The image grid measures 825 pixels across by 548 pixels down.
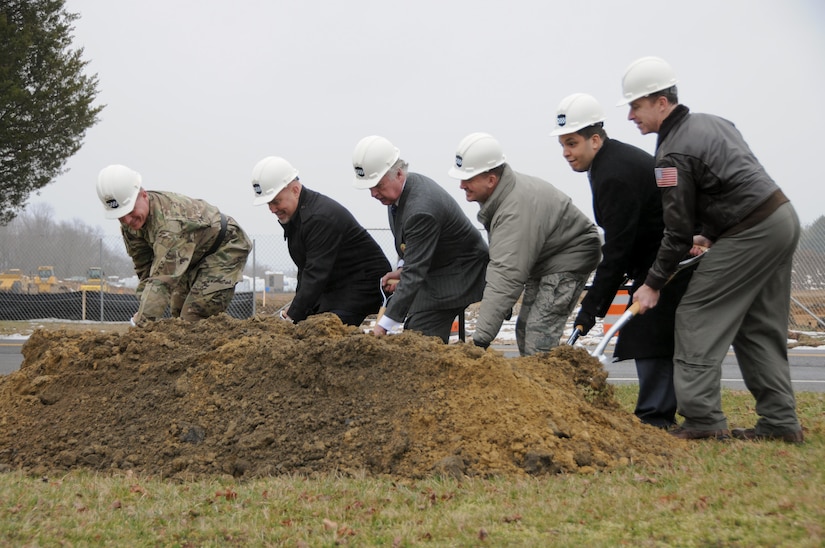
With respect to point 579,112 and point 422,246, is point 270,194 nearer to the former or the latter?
point 422,246

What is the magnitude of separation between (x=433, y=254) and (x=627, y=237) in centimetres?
165

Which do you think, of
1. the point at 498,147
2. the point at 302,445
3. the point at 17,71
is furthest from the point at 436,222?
the point at 17,71

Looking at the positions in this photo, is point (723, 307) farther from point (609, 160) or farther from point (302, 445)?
point (302, 445)

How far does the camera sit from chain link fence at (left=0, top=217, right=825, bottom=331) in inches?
658

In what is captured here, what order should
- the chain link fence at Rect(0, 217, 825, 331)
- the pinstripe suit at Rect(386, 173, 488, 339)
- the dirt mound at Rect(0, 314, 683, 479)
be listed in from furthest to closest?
the chain link fence at Rect(0, 217, 825, 331) → the pinstripe suit at Rect(386, 173, 488, 339) → the dirt mound at Rect(0, 314, 683, 479)

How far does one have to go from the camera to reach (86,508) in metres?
3.67

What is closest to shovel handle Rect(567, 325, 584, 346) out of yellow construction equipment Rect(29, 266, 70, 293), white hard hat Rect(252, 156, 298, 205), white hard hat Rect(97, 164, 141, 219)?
white hard hat Rect(252, 156, 298, 205)

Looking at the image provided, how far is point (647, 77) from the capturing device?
194 inches

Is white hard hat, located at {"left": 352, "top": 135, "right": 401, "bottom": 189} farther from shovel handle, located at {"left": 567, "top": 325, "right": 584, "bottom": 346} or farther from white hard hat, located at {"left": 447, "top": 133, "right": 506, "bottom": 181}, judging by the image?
shovel handle, located at {"left": 567, "top": 325, "right": 584, "bottom": 346}

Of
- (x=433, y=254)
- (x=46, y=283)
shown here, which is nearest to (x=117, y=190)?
(x=433, y=254)

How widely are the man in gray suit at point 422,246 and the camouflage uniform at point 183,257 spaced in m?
1.62

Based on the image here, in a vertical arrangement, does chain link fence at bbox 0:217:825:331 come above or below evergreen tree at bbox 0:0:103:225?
below

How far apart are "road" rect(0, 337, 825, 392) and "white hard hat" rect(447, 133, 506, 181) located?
527cm

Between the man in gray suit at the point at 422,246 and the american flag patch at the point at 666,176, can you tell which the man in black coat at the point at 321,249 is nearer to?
the man in gray suit at the point at 422,246
